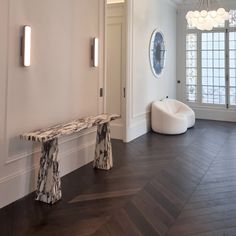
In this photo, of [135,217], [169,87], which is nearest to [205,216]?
[135,217]

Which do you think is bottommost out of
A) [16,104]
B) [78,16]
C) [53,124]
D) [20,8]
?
[53,124]

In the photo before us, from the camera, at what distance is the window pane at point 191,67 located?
9258 mm

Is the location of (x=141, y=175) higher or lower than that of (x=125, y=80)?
lower

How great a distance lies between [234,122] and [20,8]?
7292mm

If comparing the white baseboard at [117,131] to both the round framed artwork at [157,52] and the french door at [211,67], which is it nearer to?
the round framed artwork at [157,52]

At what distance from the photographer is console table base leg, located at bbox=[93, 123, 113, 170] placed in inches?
169

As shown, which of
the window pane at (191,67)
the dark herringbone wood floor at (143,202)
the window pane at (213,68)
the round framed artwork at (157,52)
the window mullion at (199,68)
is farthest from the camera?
the window pane at (191,67)

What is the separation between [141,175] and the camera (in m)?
4.07

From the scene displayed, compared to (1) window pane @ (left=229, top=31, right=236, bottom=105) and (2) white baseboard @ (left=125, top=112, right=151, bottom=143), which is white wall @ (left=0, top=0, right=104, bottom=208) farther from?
(1) window pane @ (left=229, top=31, right=236, bottom=105)

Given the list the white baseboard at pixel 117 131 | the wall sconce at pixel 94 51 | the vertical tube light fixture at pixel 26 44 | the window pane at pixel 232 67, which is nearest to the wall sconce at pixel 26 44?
the vertical tube light fixture at pixel 26 44

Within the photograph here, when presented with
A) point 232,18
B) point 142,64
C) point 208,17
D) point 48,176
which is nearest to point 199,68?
point 232,18

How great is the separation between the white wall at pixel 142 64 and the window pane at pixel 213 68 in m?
1.48

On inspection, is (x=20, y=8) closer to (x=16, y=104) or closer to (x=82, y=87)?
(x=16, y=104)

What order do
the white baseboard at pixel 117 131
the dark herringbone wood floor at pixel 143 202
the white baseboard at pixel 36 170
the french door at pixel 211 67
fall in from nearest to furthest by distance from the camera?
1. the dark herringbone wood floor at pixel 143 202
2. the white baseboard at pixel 36 170
3. the white baseboard at pixel 117 131
4. the french door at pixel 211 67
